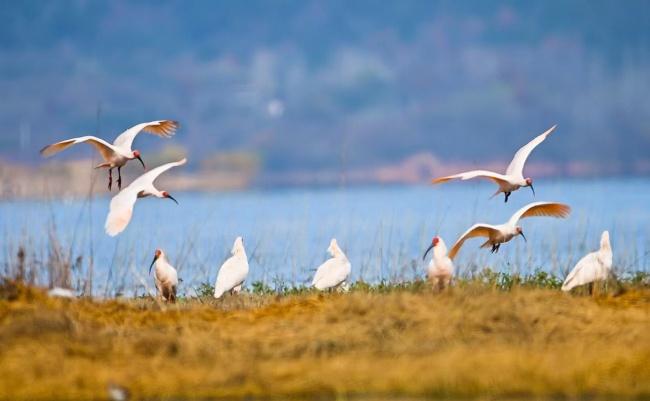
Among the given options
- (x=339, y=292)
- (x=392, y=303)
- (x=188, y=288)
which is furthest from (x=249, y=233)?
(x=392, y=303)

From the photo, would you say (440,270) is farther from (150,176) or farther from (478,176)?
(150,176)

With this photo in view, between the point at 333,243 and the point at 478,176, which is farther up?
the point at 478,176

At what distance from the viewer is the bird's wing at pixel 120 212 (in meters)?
11.5

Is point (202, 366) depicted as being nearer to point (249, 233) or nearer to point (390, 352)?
point (390, 352)

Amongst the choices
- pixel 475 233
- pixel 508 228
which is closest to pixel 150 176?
pixel 475 233

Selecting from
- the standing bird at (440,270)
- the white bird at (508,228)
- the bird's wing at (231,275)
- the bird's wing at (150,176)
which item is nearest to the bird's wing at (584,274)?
the white bird at (508,228)

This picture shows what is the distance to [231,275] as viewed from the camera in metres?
13.1

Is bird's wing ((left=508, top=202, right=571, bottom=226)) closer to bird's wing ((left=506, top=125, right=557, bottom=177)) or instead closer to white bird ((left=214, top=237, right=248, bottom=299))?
bird's wing ((left=506, top=125, right=557, bottom=177))

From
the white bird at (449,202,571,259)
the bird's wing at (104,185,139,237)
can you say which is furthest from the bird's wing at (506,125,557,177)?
the bird's wing at (104,185,139,237)

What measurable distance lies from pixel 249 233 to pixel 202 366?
29.6m

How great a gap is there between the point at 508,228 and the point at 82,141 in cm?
458

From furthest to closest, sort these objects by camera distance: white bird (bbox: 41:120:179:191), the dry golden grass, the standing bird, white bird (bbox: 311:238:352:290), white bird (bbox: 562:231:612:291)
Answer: white bird (bbox: 41:120:179:191)
white bird (bbox: 311:238:352:290)
white bird (bbox: 562:231:612:291)
the standing bird
the dry golden grass

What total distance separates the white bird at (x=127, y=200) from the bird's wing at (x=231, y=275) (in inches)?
45.6

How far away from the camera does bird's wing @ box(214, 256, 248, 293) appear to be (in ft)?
42.7
